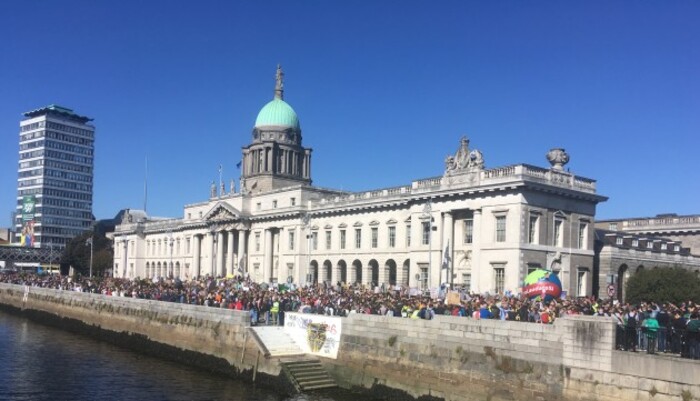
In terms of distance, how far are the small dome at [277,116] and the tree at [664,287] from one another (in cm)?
5637

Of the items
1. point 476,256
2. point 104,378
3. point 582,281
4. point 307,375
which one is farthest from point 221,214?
point 307,375

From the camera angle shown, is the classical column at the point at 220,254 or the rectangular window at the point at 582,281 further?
the classical column at the point at 220,254

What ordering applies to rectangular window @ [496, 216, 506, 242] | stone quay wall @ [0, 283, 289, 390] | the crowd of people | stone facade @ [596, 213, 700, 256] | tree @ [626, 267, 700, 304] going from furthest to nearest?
stone facade @ [596, 213, 700, 256] → rectangular window @ [496, 216, 506, 242] → tree @ [626, 267, 700, 304] → stone quay wall @ [0, 283, 289, 390] → the crowd of people

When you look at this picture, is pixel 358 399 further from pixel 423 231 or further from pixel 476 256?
pixel 423 231

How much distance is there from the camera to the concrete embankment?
19.9 meters

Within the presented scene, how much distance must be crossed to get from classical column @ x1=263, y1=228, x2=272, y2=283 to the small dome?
2066 cm

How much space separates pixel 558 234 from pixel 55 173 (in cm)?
13462

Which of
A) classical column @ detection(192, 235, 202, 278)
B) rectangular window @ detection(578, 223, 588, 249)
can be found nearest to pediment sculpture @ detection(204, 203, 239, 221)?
classical column @ detection(192, 235, 202, 278)

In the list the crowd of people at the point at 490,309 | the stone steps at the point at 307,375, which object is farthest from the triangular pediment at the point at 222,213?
the stone steps at the point at 307,375

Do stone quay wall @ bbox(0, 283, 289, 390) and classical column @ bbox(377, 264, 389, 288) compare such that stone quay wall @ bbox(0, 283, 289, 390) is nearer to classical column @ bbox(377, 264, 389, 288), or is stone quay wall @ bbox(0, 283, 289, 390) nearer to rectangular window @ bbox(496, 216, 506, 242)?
rectangular window @ bbox(496, 216, 506, 242)

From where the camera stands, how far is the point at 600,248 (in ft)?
179

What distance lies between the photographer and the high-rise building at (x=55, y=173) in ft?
510

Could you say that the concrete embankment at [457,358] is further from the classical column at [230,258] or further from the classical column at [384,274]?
the classical column at [230,258]

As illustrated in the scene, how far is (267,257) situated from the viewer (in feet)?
260
